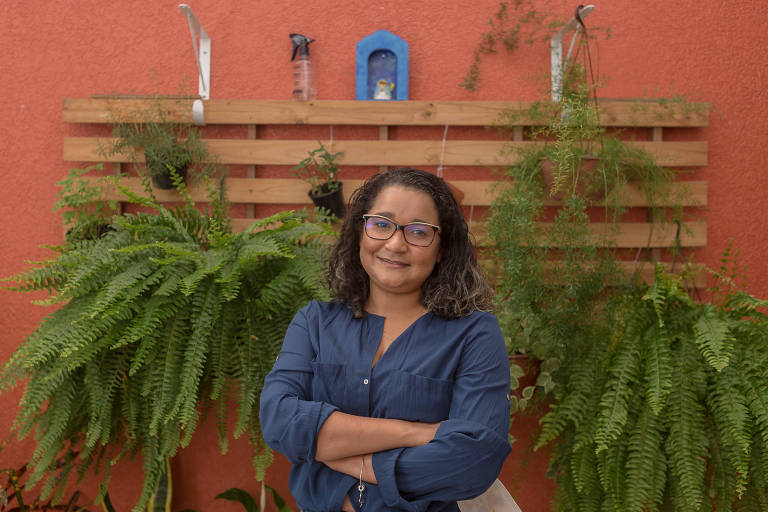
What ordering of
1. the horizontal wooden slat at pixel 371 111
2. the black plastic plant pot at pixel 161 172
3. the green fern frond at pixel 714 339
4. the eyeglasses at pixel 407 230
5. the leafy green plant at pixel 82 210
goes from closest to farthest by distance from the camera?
1. the eyeglasses at pixel 407 230
2. the green fern frond at pixel 714 339
3. the leafy green plant at pixel 82 210
4. the black plastic plant pot at pixel 161 172
5. the horizontal wooden slat at pixel 371 111

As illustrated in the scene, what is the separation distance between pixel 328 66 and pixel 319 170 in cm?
49

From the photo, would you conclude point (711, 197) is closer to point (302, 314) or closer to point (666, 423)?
point (666, 423)

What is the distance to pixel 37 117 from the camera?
2307 mm

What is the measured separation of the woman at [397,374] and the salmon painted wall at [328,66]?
1.33 metres

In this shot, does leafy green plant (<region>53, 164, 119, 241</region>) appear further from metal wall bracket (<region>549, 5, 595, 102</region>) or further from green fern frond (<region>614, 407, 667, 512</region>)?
green fern frond (<region>614, 407, 667, 512</region>)

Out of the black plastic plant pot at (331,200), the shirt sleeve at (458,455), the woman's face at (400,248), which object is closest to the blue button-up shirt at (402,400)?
the shirt sleeve at (458,455)

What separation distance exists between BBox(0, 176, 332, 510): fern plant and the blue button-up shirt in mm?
469

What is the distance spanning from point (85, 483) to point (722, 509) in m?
2.36

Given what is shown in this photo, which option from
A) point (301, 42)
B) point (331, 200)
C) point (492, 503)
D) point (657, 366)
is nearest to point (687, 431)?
point (657, 366)

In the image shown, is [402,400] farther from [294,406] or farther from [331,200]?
[331,200]

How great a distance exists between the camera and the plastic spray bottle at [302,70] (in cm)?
223

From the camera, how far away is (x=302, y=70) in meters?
2.23

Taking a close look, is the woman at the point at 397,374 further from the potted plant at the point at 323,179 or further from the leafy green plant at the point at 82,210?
the leafy green plant at the point at 82,210

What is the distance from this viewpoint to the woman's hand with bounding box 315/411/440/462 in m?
1.05
